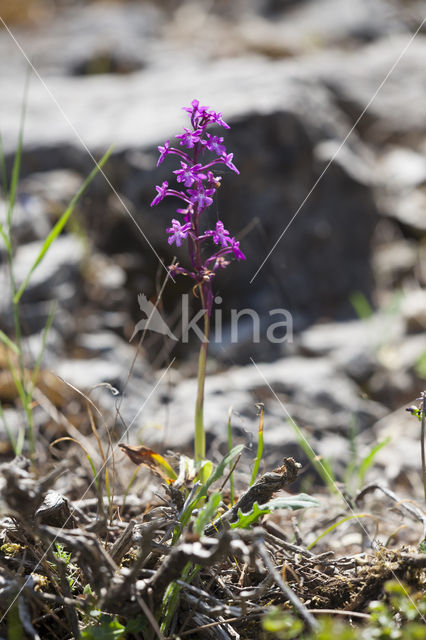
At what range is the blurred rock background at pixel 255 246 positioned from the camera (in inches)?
125

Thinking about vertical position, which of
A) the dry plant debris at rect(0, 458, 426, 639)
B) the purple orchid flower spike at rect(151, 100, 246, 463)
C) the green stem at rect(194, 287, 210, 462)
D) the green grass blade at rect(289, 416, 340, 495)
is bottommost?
the dry plant debris at rect(0, 458, 426, 639)

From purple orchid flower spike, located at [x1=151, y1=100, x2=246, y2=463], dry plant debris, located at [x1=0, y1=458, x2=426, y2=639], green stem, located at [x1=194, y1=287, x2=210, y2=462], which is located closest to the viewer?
dry plant debris, located at [x1=0, y1=458, x2=426, y2=639]

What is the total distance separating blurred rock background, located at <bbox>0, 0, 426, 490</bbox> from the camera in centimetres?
318

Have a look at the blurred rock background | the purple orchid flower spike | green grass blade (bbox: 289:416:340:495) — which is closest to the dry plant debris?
green grass blade (bbox: 289:416:340:495)

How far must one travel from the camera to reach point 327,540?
210 centimetres

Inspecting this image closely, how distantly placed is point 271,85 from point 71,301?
2.54 meters

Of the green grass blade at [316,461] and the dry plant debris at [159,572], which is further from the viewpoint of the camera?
the green grass blade at [316,461]

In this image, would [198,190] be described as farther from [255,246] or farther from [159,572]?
[255,246]

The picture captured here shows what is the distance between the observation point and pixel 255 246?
13.5 feet

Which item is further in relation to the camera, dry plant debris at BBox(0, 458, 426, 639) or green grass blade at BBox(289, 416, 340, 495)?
green grass blade at BBox(289, 416, 340, 495)

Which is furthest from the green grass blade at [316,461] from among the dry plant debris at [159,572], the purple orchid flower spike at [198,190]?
the purple orchid flower spike at [198,190]

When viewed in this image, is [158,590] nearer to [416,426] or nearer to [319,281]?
[416,426]

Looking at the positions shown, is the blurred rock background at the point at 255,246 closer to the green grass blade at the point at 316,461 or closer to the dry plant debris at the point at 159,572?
the green grass blade at the point at 316,461

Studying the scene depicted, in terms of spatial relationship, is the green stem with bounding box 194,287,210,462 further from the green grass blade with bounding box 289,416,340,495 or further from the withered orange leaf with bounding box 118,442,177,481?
the green grass blade with bounding box 289,416,340,495
